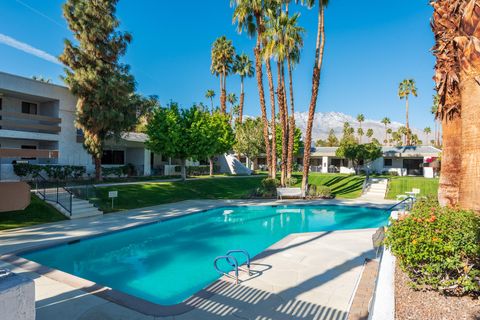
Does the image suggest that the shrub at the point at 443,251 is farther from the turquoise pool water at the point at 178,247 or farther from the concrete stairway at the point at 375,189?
the concrete stairway at the point at 375,189

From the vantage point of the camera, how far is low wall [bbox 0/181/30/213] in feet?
10.1

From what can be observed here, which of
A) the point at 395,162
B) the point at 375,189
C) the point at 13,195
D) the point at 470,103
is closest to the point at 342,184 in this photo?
the point at 375,189

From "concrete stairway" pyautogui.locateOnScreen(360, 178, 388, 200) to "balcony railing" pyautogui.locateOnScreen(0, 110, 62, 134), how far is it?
85.6 feet

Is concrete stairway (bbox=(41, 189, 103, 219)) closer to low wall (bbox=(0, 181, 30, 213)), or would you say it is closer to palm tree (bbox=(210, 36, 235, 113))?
low wall (bbox=(0, 181, 30, 213))

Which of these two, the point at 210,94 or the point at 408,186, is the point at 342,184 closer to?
the point at 408,186

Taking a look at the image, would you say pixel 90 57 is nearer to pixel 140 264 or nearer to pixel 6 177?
pixel 6 177

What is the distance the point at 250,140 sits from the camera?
41.2m

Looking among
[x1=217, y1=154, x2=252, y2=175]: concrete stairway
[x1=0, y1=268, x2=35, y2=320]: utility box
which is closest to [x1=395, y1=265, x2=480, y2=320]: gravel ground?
[x1=0, y1=268, x2=35, y2=320]: utility box

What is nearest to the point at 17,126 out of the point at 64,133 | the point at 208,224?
the point at 64,133

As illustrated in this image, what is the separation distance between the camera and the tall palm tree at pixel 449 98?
757 centimetres

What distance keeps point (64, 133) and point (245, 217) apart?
17.1m

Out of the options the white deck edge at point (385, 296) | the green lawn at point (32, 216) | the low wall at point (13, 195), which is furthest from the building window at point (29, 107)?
the white deck edge at point (385, 296)

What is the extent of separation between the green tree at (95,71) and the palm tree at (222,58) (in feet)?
73.5

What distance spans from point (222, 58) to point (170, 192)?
27741 millimetres
